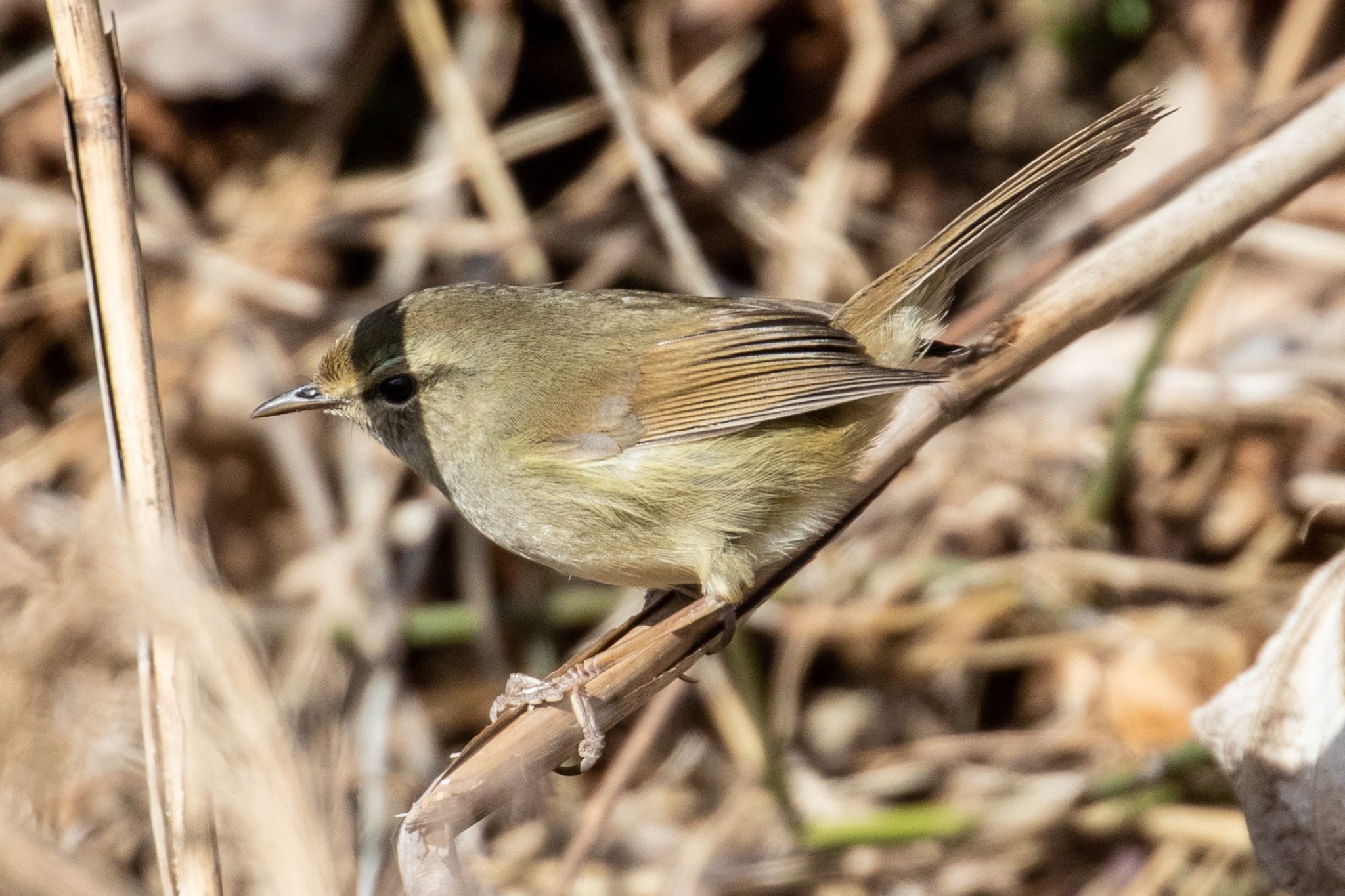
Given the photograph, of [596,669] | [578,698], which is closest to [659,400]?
[596,669]

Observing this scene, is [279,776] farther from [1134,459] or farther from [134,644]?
[1134,459]

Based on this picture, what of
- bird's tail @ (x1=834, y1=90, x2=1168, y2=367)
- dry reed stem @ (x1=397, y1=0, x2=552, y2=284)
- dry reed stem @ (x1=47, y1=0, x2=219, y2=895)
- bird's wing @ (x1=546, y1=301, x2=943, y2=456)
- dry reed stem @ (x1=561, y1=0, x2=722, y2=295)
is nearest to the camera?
dry reed stem @ (x1=47, y1=0, x2=219, y2=895)

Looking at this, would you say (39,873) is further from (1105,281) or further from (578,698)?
(1105,281)

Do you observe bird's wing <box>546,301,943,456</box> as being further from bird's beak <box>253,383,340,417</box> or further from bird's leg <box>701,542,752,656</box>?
bird's beak <box>253,383,340,417</box>

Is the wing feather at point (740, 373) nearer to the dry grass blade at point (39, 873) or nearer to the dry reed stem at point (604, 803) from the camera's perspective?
the dry reed stem at point (604, 803)

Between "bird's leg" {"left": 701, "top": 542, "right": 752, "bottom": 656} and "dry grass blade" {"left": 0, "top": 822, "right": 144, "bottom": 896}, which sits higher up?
"dry grass blade" {"left": 0, "top": 822, "right": 144, "bottom": 896}

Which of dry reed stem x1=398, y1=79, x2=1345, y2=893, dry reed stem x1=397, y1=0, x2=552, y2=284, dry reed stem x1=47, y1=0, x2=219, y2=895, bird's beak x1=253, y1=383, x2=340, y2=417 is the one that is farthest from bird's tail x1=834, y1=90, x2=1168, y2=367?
dry reed stem x1=397, y1=0, x2=552, y2=284

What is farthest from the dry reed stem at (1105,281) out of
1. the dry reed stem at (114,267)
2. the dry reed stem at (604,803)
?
the dry reed stem at (114,267)
